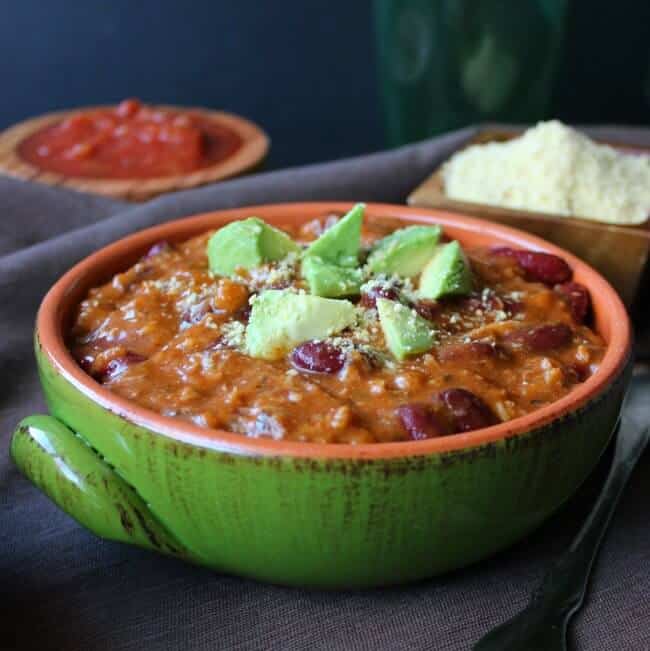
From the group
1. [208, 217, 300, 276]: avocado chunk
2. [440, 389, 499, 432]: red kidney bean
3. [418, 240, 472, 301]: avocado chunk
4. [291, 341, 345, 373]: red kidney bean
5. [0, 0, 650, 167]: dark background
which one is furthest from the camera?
[0, 0, 650, 167]: dark background

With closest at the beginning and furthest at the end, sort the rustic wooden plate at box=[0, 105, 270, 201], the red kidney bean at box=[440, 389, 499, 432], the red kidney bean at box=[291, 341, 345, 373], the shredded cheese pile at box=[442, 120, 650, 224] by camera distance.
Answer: the red kidney bean at box=[440, 389, 499, 432]
the red kidney bean at box=[291, 341, 345, 373]
the shredded cheese pile at box=[442, 120, 650, 224]
the rustic wooden plate at box=[0, 105, 270, 201]

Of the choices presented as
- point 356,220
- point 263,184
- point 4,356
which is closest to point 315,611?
point 356,220

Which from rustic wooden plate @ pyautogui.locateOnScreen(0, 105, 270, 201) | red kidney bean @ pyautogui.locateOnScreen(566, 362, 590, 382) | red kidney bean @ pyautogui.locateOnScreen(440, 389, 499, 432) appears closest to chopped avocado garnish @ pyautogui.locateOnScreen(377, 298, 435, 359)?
red kidney bean @ pyautogui.locateOnScreen(440, 389, 499, 432)

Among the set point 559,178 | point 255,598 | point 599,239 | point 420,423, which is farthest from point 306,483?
point 559,178

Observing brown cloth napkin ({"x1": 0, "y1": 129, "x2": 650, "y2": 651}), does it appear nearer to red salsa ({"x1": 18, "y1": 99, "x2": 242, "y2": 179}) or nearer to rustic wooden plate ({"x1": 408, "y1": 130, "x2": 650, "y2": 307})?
rustic wooden plate ({"x1": 408, "y1": 130, "x2": 650, "y2": 307})

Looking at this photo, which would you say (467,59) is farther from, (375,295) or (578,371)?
(578,371)
